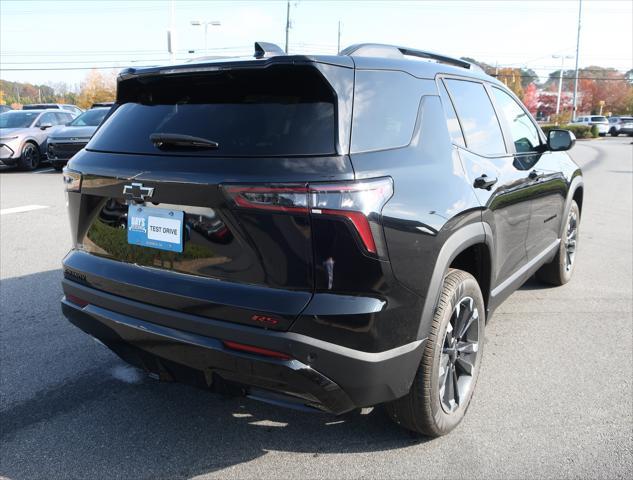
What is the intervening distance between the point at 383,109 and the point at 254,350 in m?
1.21

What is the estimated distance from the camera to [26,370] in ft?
11.8

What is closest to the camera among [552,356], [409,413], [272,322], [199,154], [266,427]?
[272,322]

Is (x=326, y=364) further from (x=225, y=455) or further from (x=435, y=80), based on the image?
(x=435, y=80)

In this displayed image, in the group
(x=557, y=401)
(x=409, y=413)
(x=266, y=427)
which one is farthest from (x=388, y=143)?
(x=557, y=401)

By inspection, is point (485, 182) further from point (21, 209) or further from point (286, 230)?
point (21, 209)

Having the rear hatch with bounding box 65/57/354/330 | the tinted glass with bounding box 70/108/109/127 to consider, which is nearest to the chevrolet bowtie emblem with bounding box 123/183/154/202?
the rear hatch with bounding box 65/57/354/330

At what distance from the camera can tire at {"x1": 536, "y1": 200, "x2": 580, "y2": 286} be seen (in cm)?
532

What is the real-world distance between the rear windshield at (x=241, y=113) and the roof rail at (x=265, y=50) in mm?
180

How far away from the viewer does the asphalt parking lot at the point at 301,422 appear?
269cm

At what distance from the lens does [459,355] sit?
311 cm

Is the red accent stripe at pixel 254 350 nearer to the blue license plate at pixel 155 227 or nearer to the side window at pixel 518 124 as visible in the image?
the blue license plate at pixel 155 227

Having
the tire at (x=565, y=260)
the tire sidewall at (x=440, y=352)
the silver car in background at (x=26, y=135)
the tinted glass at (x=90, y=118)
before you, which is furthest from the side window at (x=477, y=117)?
the silver car in background at (x=26, y=135)

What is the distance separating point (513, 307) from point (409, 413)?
2614 millimetres

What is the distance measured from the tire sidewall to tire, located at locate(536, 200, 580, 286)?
2463 mm
